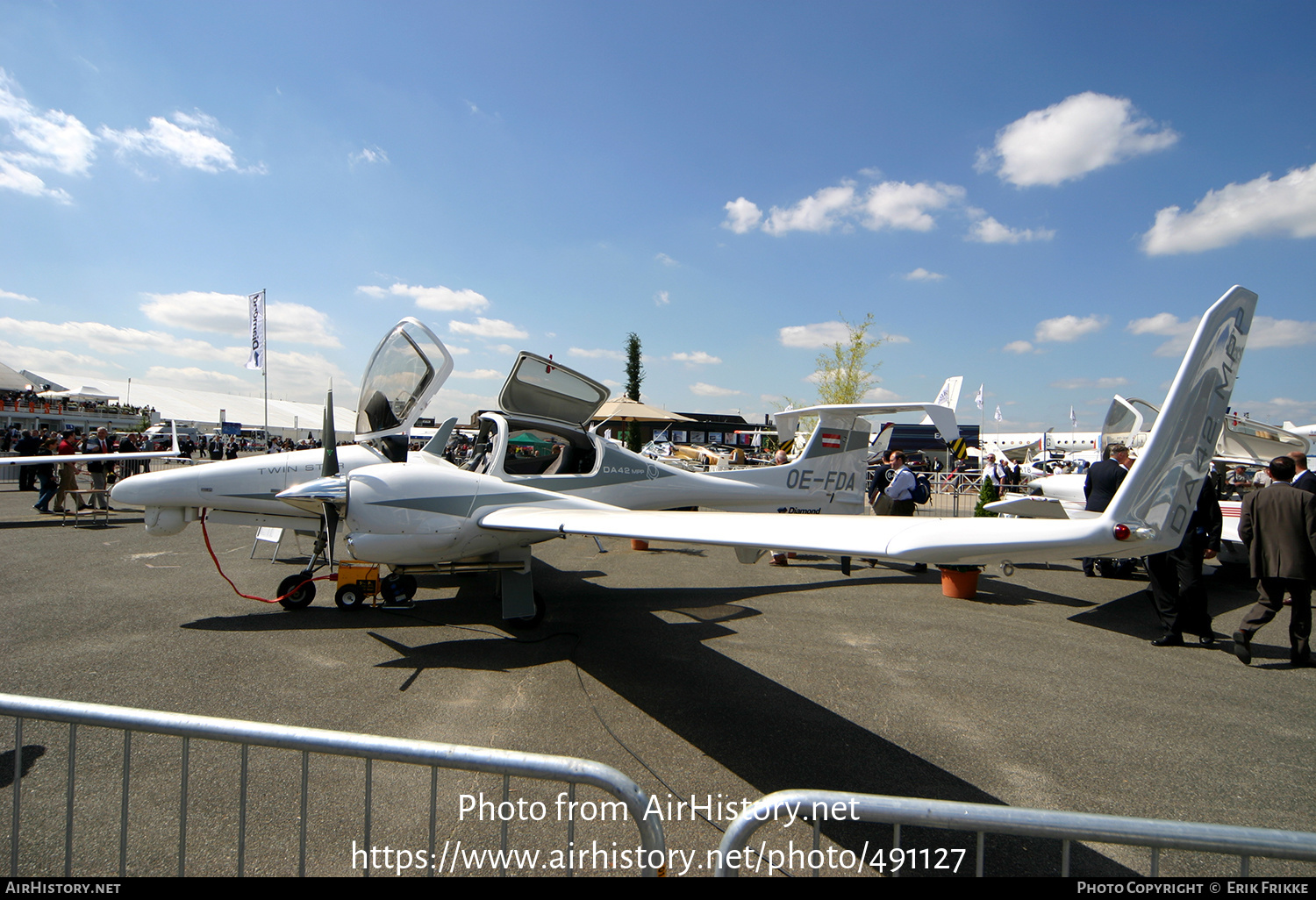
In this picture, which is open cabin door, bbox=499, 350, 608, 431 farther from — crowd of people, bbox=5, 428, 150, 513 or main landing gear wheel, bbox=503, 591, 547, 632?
crowd of people, bbox=5, 428, 150, 513

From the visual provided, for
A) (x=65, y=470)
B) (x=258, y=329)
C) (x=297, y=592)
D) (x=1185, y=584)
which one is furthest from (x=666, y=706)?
(x=258, y=329)

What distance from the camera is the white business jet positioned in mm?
5188

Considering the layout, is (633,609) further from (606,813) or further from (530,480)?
(606,813)

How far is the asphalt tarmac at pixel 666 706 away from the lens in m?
2.64

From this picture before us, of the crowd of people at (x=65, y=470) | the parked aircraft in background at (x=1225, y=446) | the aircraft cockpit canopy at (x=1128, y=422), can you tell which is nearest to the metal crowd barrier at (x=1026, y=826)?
the parked aircraft in background at (x=1225, y=446)

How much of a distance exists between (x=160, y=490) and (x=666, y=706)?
17.1 feet

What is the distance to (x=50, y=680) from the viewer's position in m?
4.00

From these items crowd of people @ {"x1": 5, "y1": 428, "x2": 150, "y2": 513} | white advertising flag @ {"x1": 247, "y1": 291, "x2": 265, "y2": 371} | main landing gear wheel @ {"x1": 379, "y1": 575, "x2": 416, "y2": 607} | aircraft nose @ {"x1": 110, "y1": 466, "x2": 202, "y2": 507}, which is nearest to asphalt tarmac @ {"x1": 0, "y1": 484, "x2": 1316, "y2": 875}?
main landing gear wheel @ {"x1": 379, "y1": 575, "x2": 416, "y2": 607}

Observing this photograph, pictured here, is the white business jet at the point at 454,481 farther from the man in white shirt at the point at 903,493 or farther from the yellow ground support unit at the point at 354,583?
the man in white shirt at the point at 903,493

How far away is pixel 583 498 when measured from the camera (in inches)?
247

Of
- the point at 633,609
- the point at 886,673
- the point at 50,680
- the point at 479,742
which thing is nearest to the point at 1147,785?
the point at 886,673

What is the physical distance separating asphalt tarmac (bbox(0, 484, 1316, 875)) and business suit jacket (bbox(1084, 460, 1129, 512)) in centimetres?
130

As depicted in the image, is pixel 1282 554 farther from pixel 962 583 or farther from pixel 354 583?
pixel 354 583

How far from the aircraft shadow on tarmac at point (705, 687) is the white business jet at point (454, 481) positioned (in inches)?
25.4
